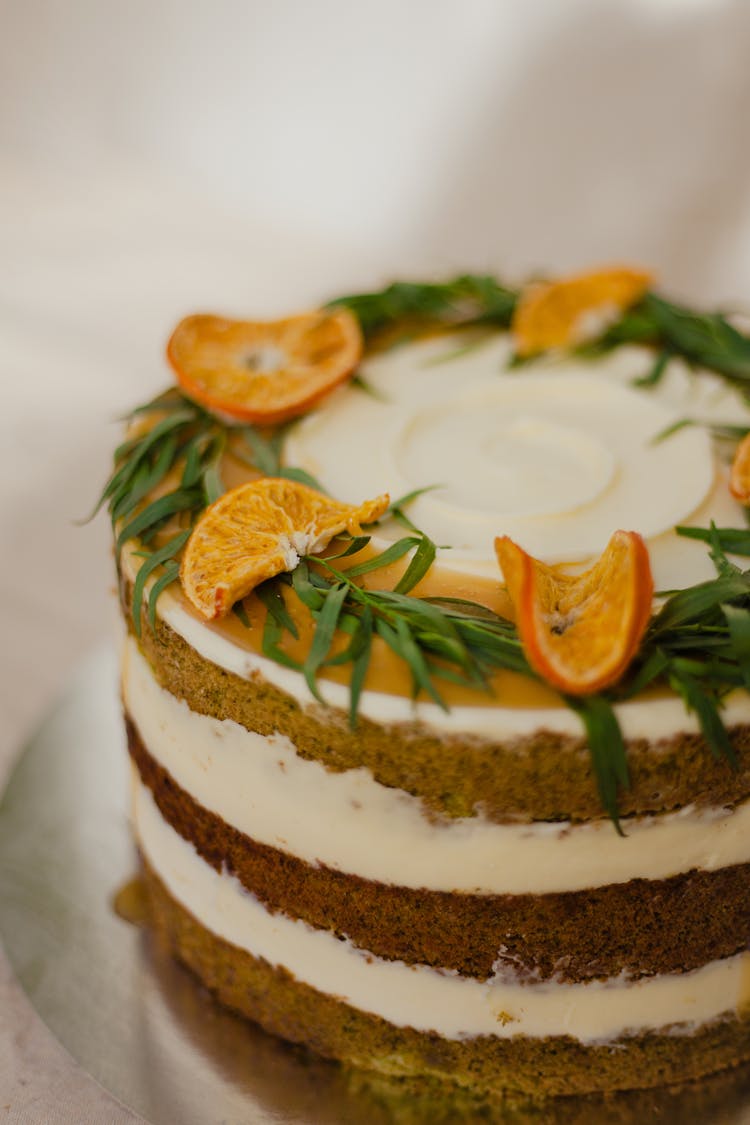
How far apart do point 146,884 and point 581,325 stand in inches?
70.2

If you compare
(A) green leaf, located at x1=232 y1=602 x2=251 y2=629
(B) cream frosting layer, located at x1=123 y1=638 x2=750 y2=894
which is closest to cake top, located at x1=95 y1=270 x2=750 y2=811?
(A) green leaf, located at x1=232 y1=602 x2=251 y2=629

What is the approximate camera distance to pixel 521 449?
9.54 feet

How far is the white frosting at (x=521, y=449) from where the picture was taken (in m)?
2.58

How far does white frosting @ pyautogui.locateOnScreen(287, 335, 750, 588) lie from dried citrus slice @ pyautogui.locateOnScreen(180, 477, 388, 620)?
179 millimetres

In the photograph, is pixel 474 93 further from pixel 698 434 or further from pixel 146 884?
pixel 146 884

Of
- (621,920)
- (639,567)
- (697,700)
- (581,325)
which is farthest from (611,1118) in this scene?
(581,325)

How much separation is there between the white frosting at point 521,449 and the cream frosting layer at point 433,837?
470mm

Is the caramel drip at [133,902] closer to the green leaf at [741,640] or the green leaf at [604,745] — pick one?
the green leaf at [604,745]

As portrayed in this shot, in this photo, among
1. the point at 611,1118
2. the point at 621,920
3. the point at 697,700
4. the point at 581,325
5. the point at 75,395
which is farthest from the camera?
the point at 75,395

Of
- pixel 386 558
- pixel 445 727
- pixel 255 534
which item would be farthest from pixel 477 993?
pixel 255 534

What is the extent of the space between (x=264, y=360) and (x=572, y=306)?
865 millimetres

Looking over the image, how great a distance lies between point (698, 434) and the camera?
9.68 feet

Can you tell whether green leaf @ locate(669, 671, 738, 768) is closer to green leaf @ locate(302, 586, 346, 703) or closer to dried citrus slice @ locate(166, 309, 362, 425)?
green leaf @ locate(302, 586, 346, 703)

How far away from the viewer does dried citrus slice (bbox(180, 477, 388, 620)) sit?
2.28 m
